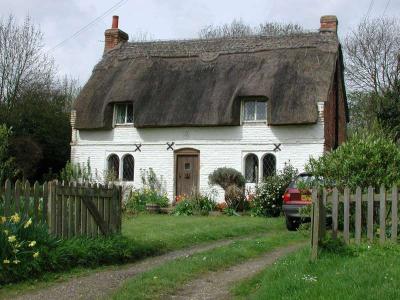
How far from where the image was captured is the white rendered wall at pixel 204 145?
22.0 meters

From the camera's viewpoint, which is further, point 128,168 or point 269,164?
point 128,168

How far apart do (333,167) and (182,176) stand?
1289cm

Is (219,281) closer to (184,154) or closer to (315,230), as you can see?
(315,230)

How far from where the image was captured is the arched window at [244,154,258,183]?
22.9 meters

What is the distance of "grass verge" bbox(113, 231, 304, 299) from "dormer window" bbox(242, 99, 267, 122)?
10.2 meters

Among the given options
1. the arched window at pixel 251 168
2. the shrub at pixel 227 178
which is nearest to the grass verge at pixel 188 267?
the shrub at pixel 227 178

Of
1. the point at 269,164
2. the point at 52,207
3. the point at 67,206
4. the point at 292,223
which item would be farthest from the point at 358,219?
the point at 269,164

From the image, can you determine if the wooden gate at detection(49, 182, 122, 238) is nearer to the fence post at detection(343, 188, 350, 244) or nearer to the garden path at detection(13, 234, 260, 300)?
the garden path at detection(13, 234, 260, 300)

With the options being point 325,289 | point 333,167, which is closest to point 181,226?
point 333,167

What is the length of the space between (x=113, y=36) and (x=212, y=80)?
7069mm

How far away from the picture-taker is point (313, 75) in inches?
888

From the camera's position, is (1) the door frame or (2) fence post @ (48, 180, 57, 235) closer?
(2) fence post @ (48, 180, 57, 235)

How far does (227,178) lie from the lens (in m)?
21.9

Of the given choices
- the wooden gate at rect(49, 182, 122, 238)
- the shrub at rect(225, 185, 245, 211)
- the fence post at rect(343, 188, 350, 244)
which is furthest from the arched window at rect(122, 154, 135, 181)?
the fence post at rect(343, 188, 350, 244)
